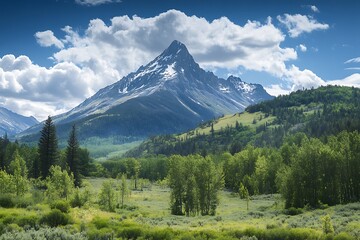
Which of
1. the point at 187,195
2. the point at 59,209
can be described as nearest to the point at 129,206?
the point at 187,195

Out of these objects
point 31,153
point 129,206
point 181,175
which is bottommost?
point 129,206

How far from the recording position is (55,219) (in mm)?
38531

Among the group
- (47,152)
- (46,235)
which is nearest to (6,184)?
(47,152)

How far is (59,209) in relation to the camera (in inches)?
1631

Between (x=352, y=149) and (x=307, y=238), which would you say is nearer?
(x=307, y=238)

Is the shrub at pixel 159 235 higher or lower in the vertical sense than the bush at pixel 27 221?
lower

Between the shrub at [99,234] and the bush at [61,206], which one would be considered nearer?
the shrub at [99,234]

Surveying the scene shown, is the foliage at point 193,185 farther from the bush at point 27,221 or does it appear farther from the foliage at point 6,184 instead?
the bush at point 27,221

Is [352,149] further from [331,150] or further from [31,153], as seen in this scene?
[31,153]

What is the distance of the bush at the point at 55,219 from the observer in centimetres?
3819

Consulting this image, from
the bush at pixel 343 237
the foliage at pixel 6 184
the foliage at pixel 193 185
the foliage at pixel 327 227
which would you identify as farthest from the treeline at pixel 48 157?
the bush at pixel 343 237

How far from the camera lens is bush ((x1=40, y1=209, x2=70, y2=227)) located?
1503 inches

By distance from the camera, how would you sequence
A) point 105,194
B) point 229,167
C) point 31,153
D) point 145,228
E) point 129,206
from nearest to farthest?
1. point 145,228
2. point 105,194
3. point 129,206
4. point 229,167
5. point 31,153

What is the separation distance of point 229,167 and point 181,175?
2290 inches
